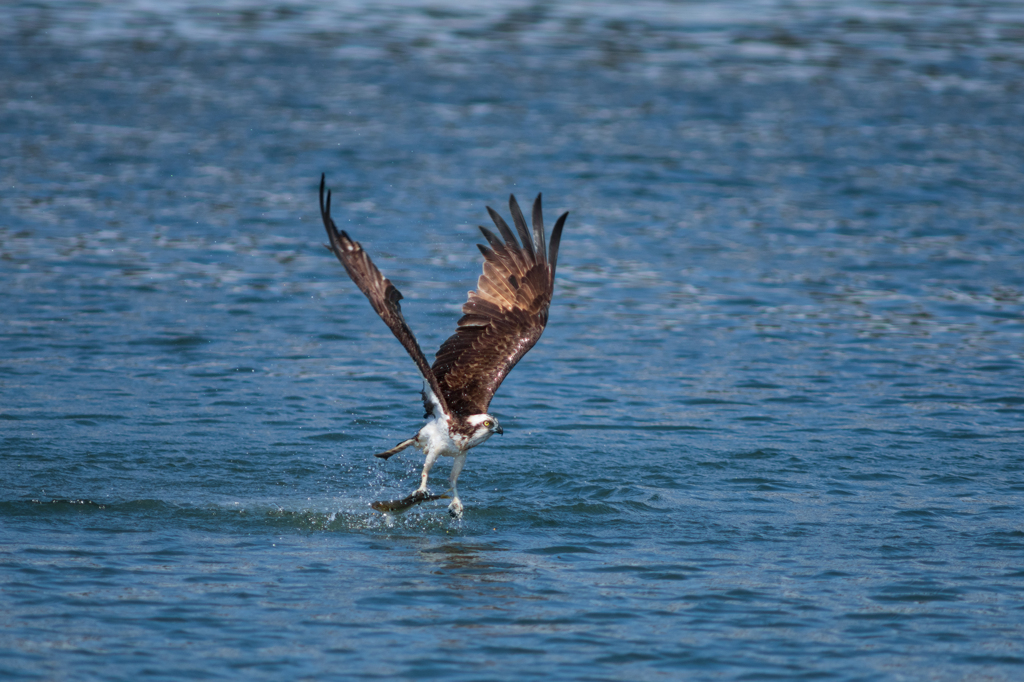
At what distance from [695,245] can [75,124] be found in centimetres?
1026

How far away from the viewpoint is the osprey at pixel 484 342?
8562 mm

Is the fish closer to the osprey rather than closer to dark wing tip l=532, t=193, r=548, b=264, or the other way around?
the osprey

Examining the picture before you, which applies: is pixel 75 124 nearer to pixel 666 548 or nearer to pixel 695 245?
pixel 695 245

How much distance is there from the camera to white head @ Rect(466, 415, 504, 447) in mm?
8461

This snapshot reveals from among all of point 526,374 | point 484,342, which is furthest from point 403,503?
point 526,374

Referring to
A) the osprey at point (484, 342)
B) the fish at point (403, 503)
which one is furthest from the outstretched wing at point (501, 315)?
the fish at point (403, 503)

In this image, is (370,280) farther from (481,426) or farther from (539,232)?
(539,232)

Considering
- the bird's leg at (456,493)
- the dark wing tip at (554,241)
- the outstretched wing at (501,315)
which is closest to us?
the bird's leg at (456,493)

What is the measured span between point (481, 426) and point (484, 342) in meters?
1.01

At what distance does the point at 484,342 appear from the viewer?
935 cm

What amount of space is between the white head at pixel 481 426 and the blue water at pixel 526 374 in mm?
666

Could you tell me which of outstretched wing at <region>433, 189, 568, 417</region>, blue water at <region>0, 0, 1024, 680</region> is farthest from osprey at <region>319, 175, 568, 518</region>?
blue water at <region>0, 0, 1024, 680</region>

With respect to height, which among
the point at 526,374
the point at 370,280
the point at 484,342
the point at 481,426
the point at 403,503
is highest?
the point at 370,280

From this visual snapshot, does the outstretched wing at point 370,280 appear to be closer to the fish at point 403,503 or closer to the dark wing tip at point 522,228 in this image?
the fish at point 403,503
